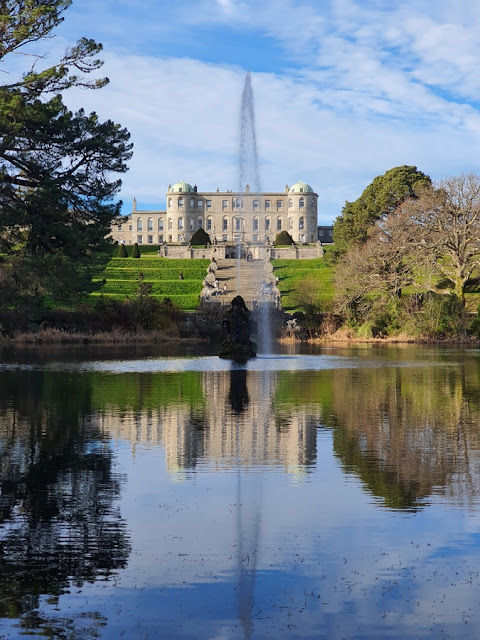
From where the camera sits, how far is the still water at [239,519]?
231 inches

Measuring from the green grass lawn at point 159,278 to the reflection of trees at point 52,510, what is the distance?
127 feet

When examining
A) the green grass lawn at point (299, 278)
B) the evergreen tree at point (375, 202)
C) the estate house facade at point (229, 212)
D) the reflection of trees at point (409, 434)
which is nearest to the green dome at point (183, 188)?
the estate house facade at point (229, 212)

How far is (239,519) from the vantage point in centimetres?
827

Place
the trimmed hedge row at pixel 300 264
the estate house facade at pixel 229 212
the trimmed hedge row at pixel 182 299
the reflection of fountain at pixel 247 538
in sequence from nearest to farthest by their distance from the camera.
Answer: the reflection of fountain at pixel 247 538
the trimmed hedge row at pixel 182 299
the trimmed hedge row at pixel 300 264
the estate house facade at pixel 229 212

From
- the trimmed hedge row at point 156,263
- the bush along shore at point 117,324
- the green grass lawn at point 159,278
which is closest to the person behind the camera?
the bush along shore at point 117,324

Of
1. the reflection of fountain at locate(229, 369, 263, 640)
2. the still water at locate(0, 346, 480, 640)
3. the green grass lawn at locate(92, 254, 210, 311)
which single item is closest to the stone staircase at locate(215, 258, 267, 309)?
the green grass lawn at locate(92, 254, 210, 311)

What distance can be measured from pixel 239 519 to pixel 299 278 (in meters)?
62.4

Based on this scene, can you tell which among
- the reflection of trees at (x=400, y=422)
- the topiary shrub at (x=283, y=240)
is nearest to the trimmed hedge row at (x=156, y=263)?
the topiary shrub at (x=283, y=240)

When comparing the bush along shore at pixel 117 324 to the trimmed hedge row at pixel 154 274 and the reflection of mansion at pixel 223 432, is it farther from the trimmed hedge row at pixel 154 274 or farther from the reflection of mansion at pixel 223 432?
the reflection of mansion at pixel 223 432

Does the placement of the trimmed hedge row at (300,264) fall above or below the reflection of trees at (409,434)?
above

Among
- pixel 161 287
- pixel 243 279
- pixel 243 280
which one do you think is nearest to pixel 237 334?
pixel 161 287

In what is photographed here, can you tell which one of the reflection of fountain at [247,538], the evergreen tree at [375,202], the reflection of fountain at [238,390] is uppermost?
the evergreen tree at [375,202]

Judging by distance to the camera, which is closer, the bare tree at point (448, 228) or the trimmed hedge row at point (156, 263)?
the bare tree at point (448, 228)

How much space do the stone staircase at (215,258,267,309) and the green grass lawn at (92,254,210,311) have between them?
70.9 inches
